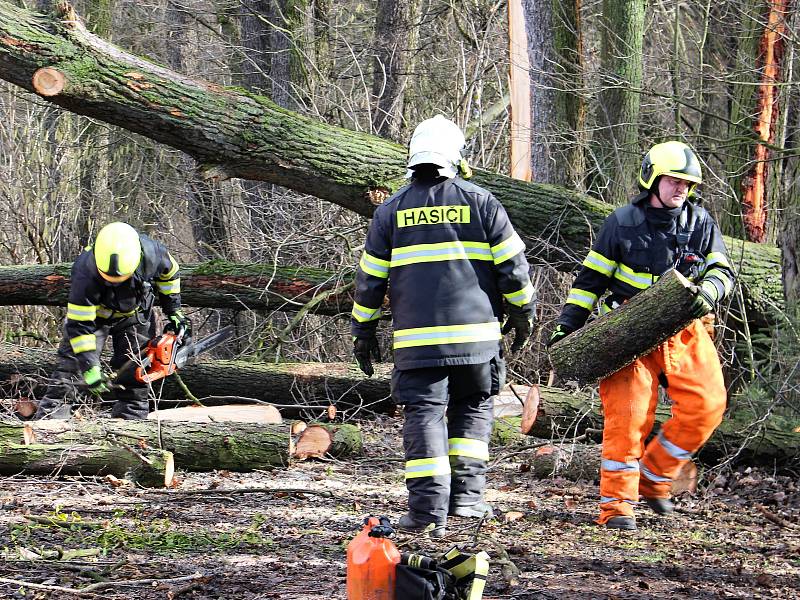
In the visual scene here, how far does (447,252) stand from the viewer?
5090mm

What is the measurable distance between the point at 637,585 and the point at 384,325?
6500mm

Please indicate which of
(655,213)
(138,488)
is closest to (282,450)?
(138,488)

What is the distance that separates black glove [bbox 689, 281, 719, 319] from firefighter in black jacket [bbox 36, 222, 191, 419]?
4.28 meters

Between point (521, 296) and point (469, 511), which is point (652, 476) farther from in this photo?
point (521, 296)

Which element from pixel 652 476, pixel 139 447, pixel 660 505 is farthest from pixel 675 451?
pixel 139 447

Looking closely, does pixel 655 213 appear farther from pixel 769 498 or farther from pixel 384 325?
pixel 384 325

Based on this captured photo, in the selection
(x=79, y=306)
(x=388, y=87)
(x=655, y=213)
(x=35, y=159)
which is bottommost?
(x=79, y=306)

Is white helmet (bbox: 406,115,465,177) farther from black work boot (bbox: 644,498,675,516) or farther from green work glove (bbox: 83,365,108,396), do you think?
green work glove (bbox: 83,365,108,396)

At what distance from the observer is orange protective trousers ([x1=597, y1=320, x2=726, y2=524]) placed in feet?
17.3

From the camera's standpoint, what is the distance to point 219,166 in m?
7.89

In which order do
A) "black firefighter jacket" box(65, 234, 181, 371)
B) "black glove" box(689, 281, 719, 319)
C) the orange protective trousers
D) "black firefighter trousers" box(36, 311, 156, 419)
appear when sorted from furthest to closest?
1. "black firefighter trousers" box(36, 311, 156, 419)
2. "black firefighter jacket" box(65, 234, 181, 371)
3. the orange protective trousers
4. "black glove" box(689, 281, 719, 319)

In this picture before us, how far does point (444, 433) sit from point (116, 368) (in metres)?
4.10

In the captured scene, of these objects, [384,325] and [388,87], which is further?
[388,87]

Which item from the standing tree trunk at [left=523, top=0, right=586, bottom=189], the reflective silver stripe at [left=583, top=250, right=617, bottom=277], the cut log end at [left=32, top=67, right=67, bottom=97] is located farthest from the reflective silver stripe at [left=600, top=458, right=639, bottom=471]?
the cut log end at [left=32, top=67, right=67, bottom=97]
